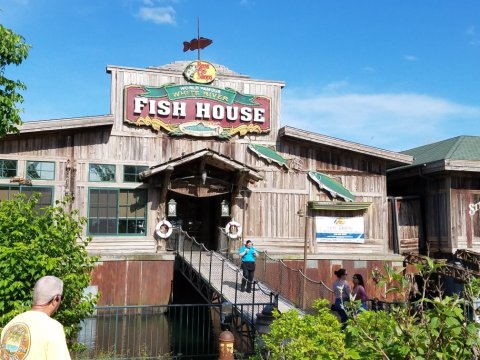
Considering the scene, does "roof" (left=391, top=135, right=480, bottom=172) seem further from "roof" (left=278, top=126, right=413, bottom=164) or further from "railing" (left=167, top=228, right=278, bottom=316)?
"railing" (left=167, top=228, right=278, bottom=316)

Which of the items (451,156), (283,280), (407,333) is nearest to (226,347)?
(407,333)

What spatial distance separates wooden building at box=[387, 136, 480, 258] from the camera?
786 inches

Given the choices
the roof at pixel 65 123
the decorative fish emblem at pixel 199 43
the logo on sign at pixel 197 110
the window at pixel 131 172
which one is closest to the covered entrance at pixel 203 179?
the window at pixel 131 172

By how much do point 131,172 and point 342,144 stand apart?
8438 mm

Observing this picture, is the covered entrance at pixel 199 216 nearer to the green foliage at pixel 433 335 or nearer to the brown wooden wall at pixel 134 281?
the brown wooden wall at pixel 134 281

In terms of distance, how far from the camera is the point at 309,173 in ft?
67.2

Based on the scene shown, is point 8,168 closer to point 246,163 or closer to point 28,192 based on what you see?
point 28,192

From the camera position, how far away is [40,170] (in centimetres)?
1777

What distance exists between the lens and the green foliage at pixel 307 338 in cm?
539

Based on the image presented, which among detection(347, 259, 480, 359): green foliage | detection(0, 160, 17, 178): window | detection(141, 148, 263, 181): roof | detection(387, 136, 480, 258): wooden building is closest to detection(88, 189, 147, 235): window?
detection(141, 148, 263, 181): roof

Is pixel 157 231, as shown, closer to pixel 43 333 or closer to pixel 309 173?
pixel 309 173

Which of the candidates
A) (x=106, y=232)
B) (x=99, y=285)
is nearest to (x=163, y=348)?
(x=99, y=285)

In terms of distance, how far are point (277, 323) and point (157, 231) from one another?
1315 centimetres

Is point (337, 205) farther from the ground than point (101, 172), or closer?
closer
